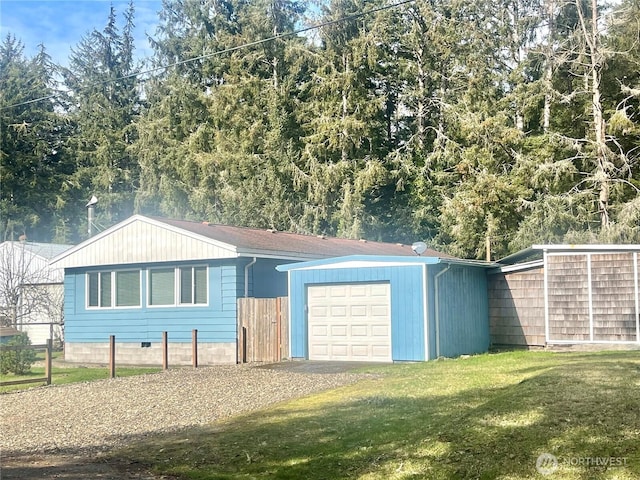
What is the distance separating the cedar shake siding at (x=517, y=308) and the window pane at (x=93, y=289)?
11343 mm

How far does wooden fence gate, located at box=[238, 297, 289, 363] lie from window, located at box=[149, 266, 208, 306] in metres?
1.38

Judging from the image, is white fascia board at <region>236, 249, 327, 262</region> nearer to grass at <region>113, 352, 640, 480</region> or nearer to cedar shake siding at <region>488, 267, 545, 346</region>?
cedar shake siding at <region>488, 267, 545, 346</region>

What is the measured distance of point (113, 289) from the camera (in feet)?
68.8

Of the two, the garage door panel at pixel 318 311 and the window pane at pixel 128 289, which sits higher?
the window pane at pixel 128 289

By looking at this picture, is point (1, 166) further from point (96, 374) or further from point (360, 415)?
point (360, 415)

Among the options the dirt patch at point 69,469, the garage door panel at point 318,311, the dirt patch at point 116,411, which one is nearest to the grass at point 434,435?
the dirt patch at point 69,469

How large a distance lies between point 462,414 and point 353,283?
29.2ft

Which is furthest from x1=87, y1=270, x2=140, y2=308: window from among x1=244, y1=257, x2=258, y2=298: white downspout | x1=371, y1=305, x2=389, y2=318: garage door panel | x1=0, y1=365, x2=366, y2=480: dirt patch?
x1=371, y1=305, x2=389, y2=318: garage door panel

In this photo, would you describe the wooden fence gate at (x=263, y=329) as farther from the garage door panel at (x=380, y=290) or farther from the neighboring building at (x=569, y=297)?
the neighboring building at (x=569, y=297)

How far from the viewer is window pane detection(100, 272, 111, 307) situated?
21.1 m

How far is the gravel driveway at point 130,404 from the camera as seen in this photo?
957 centimetres

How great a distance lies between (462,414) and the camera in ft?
28.2

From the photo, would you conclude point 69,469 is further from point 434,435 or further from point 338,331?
point 338,331

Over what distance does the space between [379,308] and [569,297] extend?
5.35 m
